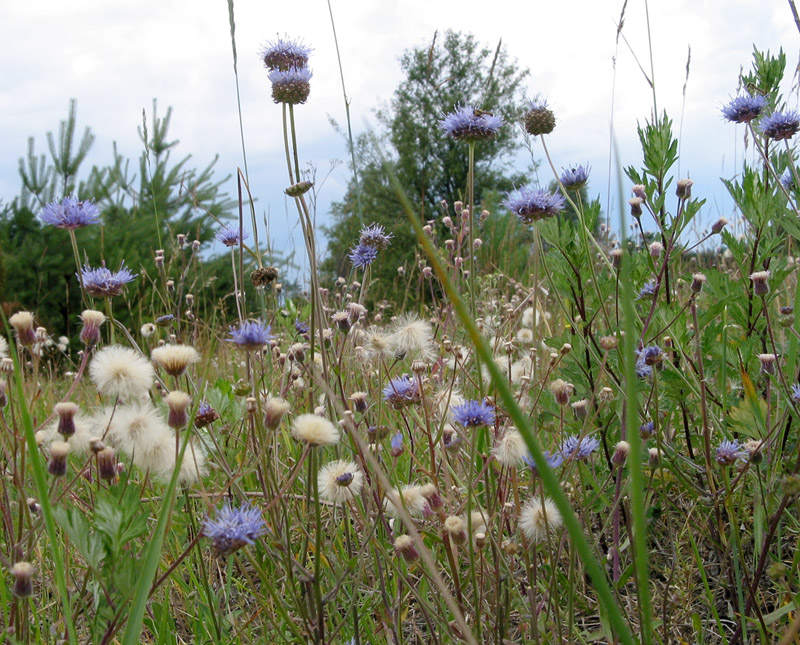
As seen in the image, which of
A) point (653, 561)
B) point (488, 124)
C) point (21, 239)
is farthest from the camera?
point (21, 239)

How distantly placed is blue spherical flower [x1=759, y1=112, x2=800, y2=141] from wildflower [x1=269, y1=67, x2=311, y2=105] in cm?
132

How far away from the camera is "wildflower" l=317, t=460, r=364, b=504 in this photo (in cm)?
122

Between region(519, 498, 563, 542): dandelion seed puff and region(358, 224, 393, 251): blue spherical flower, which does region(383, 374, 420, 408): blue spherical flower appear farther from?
region(358, 224, 393, 251): blue spherical flower

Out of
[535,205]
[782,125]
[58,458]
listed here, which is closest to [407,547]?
[58,458]

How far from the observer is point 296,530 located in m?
1.79

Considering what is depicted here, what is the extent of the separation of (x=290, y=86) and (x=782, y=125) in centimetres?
139

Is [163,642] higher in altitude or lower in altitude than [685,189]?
lower

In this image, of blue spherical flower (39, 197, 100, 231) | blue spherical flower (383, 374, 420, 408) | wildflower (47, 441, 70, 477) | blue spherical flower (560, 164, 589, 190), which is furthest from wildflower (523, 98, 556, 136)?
wildflower (47, 441, 70, 477)

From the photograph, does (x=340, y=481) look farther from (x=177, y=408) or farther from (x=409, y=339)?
(x=409, y=339)

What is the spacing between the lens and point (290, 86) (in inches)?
61.3

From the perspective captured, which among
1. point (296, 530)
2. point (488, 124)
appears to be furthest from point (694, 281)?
point (296, 530)

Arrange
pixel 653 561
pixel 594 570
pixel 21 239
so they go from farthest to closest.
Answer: pixel 21 239 < pixel 653 561 < pixel 594 570

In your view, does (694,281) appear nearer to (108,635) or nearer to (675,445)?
(675,445)

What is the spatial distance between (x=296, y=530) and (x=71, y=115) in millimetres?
11508
